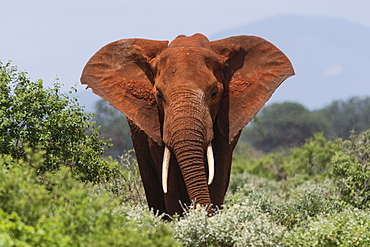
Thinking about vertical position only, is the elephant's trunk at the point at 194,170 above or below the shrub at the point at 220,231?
above

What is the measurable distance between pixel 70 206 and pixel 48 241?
0.43 m

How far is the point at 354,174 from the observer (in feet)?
37.6

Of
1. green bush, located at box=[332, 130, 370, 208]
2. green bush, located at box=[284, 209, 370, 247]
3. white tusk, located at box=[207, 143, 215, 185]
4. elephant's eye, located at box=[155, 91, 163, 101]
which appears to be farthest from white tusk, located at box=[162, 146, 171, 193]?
green bush, located at box=[332, 130, 370, 208]

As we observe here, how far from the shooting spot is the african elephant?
23.9ft

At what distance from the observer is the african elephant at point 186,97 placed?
7273 mm

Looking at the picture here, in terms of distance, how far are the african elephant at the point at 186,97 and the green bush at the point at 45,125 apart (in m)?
0.62

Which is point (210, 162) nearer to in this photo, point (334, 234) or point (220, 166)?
point (220, 166)

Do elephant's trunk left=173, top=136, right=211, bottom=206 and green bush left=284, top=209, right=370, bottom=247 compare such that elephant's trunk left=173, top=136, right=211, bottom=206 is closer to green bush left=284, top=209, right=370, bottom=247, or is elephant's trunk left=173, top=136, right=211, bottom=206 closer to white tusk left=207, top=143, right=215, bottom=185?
white tusk left=207, top=143, right=215, bottom=185

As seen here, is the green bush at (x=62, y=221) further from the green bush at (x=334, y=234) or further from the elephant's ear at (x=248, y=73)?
the elephant's ear at (x=248, y=73)

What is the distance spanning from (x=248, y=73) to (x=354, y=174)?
384 centimetres

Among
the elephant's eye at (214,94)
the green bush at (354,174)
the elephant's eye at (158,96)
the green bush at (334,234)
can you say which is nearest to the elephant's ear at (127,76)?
the elephant's eye at (158,96)

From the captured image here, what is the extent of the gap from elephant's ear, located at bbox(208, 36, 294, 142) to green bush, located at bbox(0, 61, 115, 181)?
201 cm

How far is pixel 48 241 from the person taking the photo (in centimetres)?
445

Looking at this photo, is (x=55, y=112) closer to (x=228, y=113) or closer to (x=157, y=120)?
(x=157, y=120)
